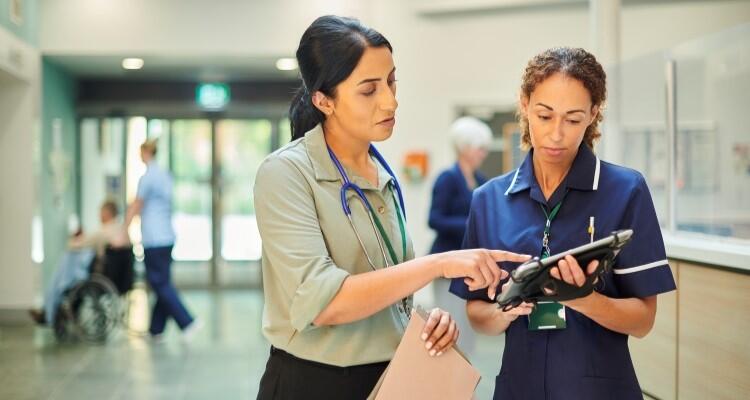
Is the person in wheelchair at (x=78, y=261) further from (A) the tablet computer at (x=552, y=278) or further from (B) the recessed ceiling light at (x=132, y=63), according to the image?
(A) the tablet computer at (x=552, y=278)

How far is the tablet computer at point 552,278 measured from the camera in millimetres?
1513

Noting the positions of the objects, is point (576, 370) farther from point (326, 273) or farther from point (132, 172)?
point (132, 172)

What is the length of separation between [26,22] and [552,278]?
369 inches

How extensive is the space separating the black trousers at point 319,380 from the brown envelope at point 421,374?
10cm

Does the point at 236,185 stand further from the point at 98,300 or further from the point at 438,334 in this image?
the point at 438,334

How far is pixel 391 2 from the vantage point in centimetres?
987

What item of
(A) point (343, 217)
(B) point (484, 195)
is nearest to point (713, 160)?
(B) point (484, 195)

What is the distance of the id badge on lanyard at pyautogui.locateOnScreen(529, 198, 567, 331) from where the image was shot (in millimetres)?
1870

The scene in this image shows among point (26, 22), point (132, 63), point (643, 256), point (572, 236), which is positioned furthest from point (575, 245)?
point (132, 63)

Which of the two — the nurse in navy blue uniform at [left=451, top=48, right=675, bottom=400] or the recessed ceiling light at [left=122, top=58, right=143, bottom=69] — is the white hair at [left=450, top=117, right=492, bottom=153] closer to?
the nurse in navy blue uniform at [left=451, top=48, right=675, bottom=400]

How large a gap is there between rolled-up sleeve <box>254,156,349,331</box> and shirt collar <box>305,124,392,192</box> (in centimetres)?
5

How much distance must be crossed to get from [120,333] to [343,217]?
7.68 metres

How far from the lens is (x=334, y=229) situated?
1.70 m

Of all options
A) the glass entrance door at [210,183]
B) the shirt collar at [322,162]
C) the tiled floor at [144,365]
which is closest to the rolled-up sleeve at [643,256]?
the shirt collar at [322,162]
